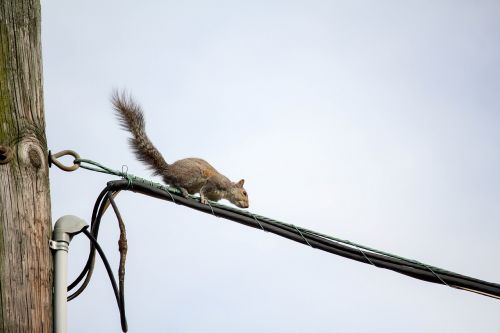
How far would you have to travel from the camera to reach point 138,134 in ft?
18.2

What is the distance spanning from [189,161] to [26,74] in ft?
14.0

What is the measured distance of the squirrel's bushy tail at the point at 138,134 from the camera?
5.07 meters

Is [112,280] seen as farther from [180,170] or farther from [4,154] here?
[180,170]

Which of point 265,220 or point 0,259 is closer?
point 0,259

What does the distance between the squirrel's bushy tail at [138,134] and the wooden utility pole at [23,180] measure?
2.61 metres

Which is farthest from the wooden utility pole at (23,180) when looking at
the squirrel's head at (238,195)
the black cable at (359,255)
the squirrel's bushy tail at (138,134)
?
the squirrel's head at (238,195)

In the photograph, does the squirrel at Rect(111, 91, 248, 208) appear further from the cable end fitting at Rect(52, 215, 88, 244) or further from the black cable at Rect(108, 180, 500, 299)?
the cable end fitting at Rect(52, 215, 88, 244)

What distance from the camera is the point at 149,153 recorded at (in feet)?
19.5

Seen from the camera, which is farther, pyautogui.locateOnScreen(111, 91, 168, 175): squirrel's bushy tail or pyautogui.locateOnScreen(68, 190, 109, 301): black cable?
pyautogui.locateOnScreen(111, 91, 168, 175): squirrel's bushy tail

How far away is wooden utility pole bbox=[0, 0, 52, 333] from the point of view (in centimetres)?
218

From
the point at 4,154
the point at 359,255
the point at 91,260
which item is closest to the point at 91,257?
the point at 91,260

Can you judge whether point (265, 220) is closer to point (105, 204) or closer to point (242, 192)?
point (105, 204)

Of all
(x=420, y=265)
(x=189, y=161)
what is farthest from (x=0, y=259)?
(x=189, y=161)

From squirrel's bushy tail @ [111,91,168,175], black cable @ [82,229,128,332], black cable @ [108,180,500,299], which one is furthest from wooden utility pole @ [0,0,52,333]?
squirrel's bushy tail @ [111,91,168,175]
